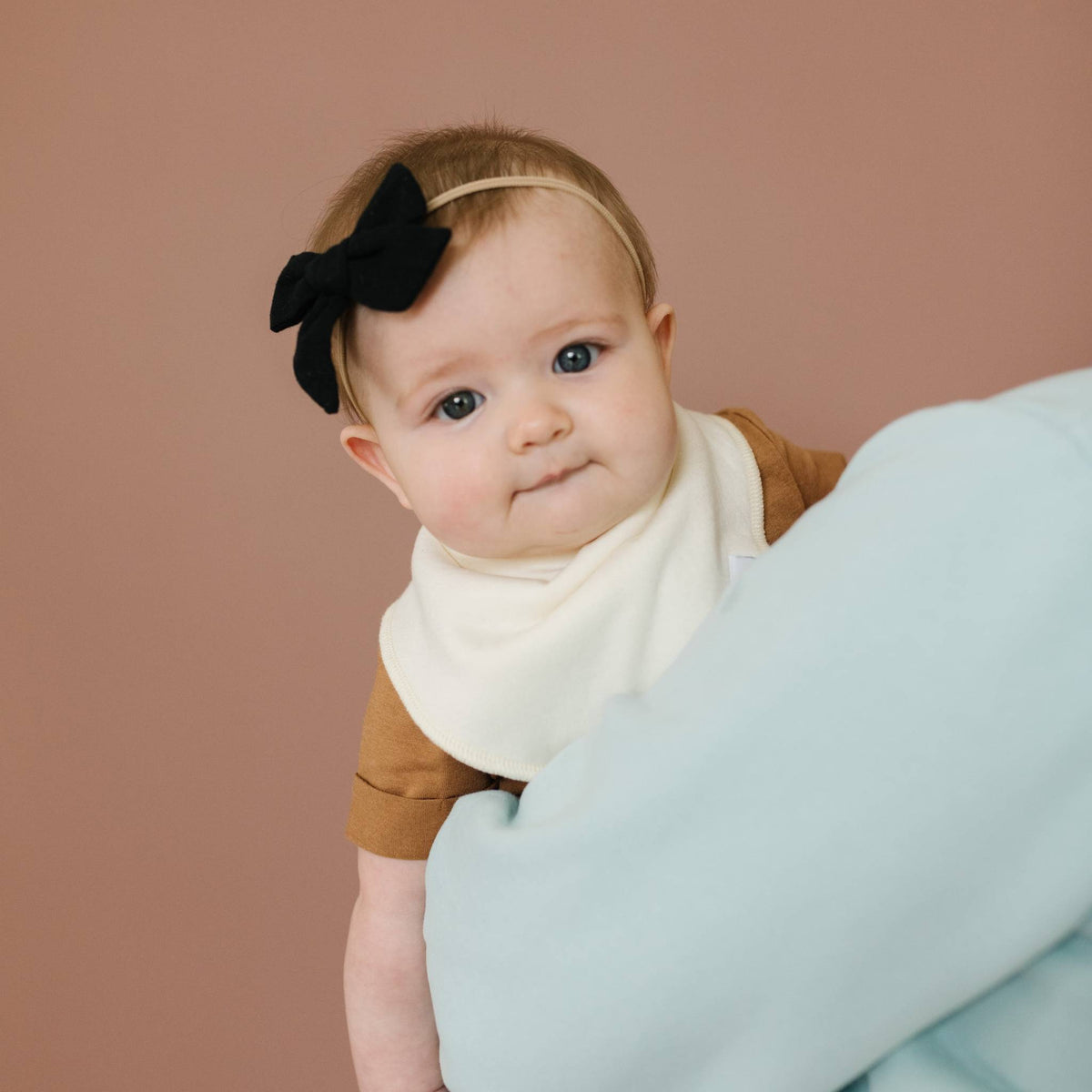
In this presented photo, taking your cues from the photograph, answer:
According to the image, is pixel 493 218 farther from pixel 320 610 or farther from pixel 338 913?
pixel 338 913

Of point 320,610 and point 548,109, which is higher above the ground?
point 548,109

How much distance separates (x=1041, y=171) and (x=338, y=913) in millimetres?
1628

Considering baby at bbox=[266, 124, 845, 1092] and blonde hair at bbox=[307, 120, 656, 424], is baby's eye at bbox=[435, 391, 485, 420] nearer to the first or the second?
baby at bbox=[266, 124, 845, 1092]

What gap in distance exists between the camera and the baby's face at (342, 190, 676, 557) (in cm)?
96

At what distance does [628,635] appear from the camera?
1.06 meters

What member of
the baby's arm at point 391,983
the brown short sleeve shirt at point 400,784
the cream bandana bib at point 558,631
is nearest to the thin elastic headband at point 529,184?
the cream bandana bib at point 558,631

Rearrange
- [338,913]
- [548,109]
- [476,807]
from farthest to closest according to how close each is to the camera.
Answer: [338,913] < [548,109] < [476,807]

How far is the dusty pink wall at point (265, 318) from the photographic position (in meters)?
1.66

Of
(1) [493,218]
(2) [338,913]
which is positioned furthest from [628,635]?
(2) [338,913]

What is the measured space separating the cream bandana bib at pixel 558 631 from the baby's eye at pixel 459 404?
17 centimetres

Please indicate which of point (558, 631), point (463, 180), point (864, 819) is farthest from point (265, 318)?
point (864, 819)

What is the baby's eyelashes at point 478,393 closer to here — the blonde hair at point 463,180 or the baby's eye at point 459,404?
the baby's eye at point 459,404

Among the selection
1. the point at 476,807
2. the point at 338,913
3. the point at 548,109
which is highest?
the point at 548,109

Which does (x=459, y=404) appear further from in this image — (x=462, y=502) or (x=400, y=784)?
(x=400, y=784)
